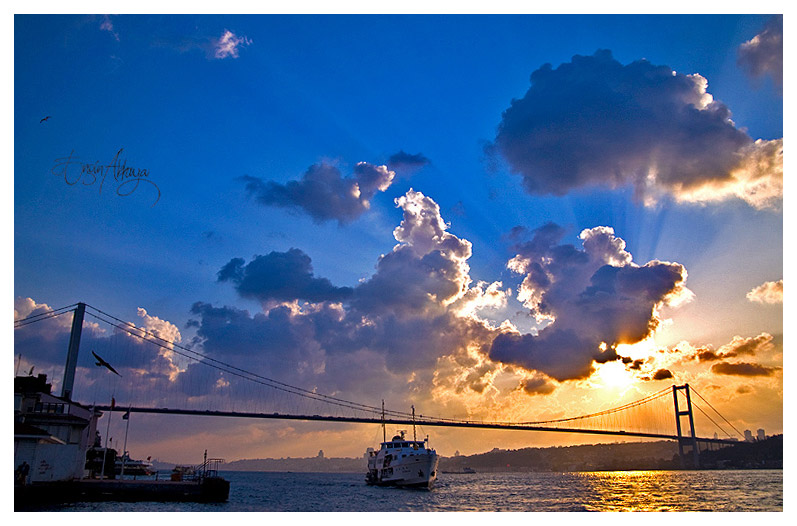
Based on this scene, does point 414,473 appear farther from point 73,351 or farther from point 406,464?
point 73,351

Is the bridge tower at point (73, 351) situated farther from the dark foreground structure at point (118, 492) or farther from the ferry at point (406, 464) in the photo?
the ferry at point (406, 464)

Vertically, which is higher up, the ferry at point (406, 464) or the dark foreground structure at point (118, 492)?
the dark foreground structure at point (118, 492)

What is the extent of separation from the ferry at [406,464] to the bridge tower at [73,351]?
40555 mm

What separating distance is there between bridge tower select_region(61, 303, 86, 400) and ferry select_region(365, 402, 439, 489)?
40.6m

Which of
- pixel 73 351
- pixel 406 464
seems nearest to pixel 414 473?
pixel 406 464

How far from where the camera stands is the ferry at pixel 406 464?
70075 millimetres

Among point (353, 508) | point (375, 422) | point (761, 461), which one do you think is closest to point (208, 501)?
point (353, 508)

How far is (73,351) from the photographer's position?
6688 cm

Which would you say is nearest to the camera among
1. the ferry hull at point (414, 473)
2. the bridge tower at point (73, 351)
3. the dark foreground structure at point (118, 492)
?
the dark foreground structure at point (118, 492)

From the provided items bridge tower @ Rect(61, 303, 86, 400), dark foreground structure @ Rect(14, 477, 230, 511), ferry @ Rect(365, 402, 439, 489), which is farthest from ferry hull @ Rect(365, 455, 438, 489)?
bridge tower @ Rect(61, 303, 86, 400)

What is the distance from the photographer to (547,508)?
47188 mm

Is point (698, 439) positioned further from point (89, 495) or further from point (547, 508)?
point (89, 495)

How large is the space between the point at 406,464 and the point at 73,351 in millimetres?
44136

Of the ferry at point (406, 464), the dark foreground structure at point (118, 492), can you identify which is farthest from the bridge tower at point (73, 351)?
the ferry at point (406, 464)
